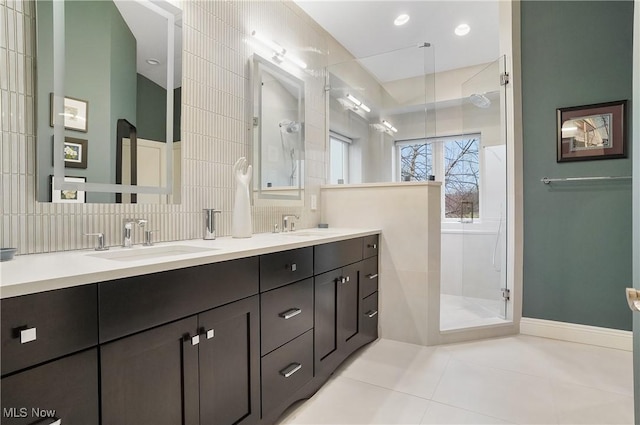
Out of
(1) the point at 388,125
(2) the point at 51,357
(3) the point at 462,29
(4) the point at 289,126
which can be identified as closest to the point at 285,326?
(2) the point at 51,357

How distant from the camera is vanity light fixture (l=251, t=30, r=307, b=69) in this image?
2.25 metres

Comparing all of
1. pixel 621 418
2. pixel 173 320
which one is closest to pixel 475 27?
pixel 621 418

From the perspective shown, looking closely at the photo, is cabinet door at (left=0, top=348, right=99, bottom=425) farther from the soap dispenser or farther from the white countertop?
the soap dispenser

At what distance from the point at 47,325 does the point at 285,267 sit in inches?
35.4

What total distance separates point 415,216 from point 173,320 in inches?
74.4

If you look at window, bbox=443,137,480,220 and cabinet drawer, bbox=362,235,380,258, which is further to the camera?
window, bbox=443,137,480,220

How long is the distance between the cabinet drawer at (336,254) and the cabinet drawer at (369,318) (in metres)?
0.37

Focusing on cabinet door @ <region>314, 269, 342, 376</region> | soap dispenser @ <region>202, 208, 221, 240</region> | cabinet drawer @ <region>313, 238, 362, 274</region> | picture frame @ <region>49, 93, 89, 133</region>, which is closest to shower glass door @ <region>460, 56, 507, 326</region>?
cabinet drawer @ <region>313, 238, 362, 274</region>

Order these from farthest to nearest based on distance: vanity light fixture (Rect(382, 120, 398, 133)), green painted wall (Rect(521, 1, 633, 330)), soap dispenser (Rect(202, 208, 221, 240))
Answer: vanity light fixture (Rect(382, 120, 398, 133))
green painted wall (Rect(521, 1, 633, 330))
soap dispenser (Rect(202, 208, 221, 240))

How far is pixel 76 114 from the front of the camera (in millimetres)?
1257

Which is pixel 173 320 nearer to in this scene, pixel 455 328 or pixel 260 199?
pixel 260 199

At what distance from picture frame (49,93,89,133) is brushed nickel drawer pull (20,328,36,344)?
0.86 metres

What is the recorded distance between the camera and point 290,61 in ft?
8.64

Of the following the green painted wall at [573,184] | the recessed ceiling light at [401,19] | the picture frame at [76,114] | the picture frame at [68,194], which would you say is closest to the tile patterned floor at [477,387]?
the green painted wall at [573,184]
